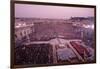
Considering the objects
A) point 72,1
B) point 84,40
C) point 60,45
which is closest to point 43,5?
point 72,1

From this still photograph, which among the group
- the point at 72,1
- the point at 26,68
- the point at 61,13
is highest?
the point at 72,1

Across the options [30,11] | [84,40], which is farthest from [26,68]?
[84,40]

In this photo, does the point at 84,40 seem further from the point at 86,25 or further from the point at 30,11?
the point at 30,11

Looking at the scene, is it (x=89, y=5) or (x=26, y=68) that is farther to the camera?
(x=89, y=5)
